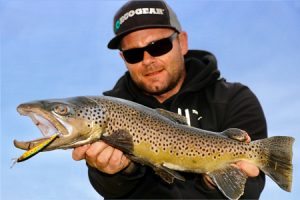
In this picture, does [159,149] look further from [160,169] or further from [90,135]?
[90,135]

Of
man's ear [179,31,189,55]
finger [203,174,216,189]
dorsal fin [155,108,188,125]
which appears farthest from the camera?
man's ear [179,31,189,55]

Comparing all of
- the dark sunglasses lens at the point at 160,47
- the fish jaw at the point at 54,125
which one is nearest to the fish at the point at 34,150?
the fish jaw at the point at 54,125

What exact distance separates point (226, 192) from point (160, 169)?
90cm

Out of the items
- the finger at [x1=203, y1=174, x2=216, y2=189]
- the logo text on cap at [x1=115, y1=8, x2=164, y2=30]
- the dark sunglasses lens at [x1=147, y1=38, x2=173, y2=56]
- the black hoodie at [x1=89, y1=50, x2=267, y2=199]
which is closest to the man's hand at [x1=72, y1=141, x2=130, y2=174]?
the black hoodie at [x1=89, y1=50, x2=267, y2=199]

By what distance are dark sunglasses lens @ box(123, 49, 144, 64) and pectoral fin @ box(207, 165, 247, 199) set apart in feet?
7.42

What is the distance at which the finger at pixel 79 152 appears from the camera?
5.57 m

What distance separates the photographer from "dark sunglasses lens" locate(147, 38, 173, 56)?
7.09 meters

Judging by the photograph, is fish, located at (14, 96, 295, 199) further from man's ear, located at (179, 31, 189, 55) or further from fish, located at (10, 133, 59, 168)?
man's ear, located at (179, 31, 189, 55)

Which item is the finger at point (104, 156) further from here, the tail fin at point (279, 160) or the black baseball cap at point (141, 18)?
the black baseball cap at point (141, 18)

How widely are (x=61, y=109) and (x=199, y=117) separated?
247 centimetres

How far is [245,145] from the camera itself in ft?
19.2

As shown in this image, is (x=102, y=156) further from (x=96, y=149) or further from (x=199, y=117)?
(x=199, y=117)

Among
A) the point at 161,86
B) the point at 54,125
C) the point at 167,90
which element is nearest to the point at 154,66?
the point at 161,86

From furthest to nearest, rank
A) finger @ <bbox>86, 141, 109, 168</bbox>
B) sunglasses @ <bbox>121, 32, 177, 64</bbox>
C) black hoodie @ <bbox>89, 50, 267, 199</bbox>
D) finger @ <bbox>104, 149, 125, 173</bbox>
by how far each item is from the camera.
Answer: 1. sunglasses @ <bbox>121, 32, 177, 64</bbox>
2. black hoodie @ <bbox>89, 50, 267, 199</bbox>
3. finger @ <bbox>104, 149, 125, 173</bbox>
4. finger @ <bbox>86, 141, 109, 168</bbox>
